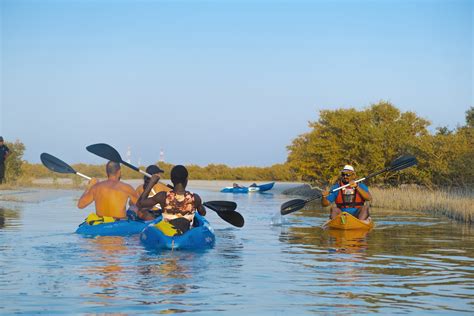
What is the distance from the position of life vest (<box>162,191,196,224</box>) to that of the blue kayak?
8.16 ft

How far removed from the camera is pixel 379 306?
8094mm

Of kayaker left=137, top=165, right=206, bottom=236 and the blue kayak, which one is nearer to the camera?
kayaker left=137, top=165, right=206, bottom=236

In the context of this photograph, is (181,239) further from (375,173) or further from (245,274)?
(375,173)

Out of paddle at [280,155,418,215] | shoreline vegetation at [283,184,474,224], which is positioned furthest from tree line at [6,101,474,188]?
paddle at [280,155,418,215]

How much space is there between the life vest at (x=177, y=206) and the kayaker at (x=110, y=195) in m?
2.59

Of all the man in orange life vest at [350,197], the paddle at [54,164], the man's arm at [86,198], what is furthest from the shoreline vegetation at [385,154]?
the man's arm at [86,198]

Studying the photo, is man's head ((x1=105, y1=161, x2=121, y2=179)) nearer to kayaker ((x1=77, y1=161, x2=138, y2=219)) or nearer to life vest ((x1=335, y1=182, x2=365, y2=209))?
kayaker ((x1=77, y1=161, x2=138, y2=219))

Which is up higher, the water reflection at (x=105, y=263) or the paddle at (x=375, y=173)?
the paddle at (x=375, y=173)

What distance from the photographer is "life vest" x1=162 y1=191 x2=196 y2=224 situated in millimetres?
13141

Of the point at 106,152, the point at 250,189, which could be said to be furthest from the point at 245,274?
the point at 250,189

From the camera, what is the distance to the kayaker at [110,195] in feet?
51.1

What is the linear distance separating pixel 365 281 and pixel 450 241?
21.1 ft

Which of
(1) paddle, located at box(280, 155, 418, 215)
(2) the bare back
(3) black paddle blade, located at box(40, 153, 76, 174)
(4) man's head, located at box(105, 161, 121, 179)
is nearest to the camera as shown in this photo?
(2) the bare back

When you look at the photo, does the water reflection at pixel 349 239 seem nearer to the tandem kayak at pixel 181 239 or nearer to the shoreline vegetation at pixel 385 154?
the tandem kayak at pixel 181 239
